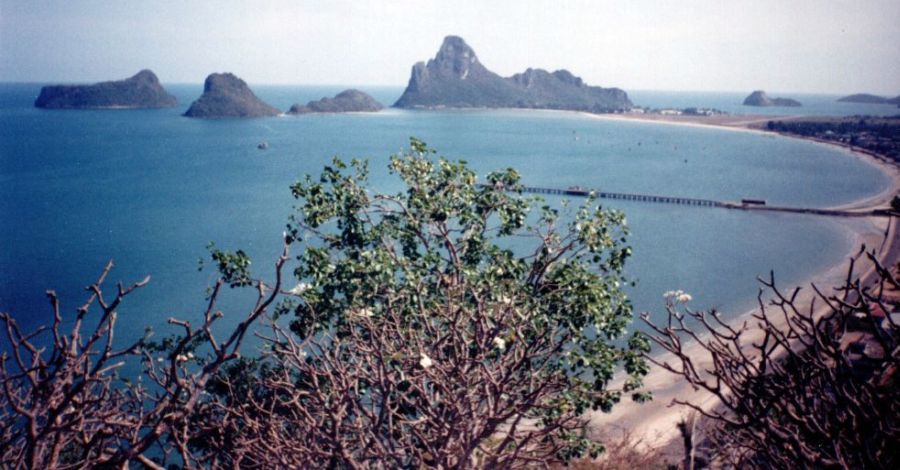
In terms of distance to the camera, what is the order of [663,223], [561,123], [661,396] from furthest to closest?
1. [561,123]
2. [663,223]
3. [661,396]

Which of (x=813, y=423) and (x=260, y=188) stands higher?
(x=813, y=423)

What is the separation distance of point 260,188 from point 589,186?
32.9m

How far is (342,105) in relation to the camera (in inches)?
6280

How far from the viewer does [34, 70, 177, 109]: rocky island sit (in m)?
139

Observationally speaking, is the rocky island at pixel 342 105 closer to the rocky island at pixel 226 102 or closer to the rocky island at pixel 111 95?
the rocky island at pixel 226 102

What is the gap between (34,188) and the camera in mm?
51500

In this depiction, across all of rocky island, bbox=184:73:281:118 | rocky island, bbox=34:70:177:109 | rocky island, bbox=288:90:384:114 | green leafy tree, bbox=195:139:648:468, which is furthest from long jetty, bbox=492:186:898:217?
rocky island, bbox=34:70:177:109

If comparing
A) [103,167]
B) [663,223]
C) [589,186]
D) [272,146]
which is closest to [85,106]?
[272,146]

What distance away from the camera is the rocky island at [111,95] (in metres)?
139

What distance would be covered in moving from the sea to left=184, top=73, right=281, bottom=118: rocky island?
13392mm

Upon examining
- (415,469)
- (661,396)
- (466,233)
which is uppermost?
(466,233)

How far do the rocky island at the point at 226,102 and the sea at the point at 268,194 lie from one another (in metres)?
13.4

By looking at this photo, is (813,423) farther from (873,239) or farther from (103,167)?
(103,167)

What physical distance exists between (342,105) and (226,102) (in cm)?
3597
